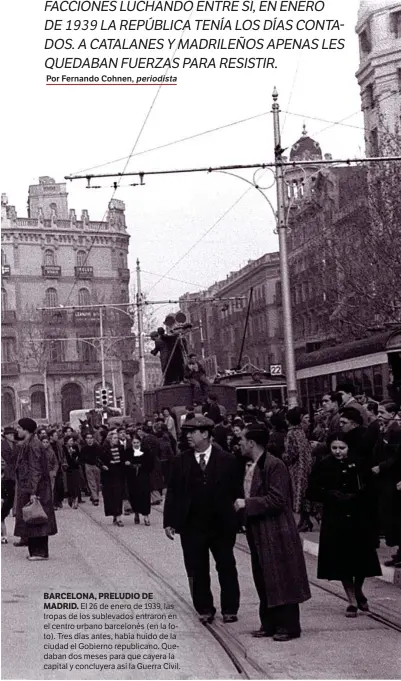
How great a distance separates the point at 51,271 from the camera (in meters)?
23.6

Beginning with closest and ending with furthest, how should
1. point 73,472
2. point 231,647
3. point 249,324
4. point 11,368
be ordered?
point 231,647
point 73,472
point 11,368
point 249,324

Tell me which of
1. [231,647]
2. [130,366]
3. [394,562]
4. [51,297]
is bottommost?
[231,647]

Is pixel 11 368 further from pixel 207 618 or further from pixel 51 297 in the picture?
pixel 207 618

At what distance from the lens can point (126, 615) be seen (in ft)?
34.1

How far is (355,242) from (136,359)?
47.8 feet

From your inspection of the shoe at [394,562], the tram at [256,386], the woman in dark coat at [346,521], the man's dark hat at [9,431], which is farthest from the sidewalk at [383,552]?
the tram at [256,386]

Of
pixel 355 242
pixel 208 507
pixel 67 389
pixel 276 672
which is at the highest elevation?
pixel 355 242

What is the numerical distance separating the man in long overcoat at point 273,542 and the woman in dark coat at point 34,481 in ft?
20.9

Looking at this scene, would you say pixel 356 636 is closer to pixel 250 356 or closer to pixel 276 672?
pixel 276 672

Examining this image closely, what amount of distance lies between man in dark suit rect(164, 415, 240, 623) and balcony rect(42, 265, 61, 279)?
11310 millimetres

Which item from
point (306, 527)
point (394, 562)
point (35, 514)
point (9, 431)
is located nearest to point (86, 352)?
point (9, 431)

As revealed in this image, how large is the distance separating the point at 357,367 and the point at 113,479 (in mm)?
7756

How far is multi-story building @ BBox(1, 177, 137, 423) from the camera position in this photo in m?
19.5

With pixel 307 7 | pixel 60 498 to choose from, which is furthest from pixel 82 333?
pixel 307 7
